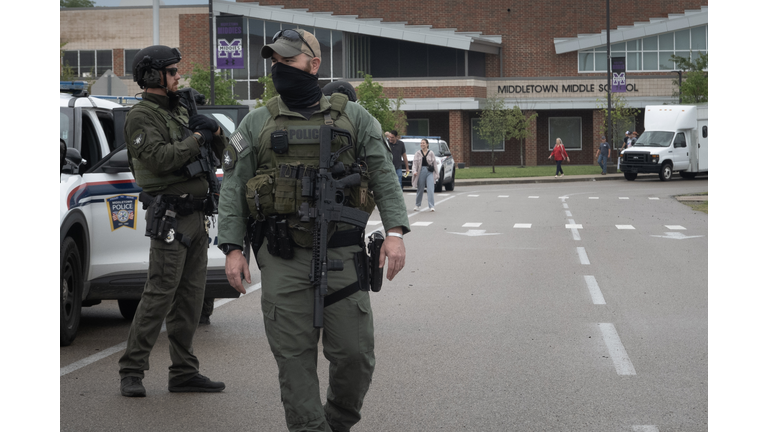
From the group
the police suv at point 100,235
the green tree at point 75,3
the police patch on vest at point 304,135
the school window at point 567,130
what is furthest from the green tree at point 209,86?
the green tree at point 75,3

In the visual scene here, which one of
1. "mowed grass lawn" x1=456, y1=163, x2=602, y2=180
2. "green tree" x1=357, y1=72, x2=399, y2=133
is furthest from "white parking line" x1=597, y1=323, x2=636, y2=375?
"mowed grass lawn" x1=456, y1=163, x2=602, y2=180

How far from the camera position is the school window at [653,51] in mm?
55375

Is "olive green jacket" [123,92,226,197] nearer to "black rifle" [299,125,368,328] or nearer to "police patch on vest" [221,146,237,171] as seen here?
"police patch on vest" [221,146,237,171]

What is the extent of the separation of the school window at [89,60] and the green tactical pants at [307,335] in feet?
184

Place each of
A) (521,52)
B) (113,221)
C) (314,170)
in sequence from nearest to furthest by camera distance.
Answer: (314,170) → (113,221) → (521,52)

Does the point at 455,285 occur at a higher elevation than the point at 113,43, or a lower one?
lower

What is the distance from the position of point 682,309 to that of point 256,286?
4478 millimetres

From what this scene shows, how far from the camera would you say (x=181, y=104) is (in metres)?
5.85

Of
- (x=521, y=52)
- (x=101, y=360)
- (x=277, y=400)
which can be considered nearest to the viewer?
(x=277, y=400)

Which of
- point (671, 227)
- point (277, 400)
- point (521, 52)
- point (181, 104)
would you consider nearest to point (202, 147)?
point (181, 104)

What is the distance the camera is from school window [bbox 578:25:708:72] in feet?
182

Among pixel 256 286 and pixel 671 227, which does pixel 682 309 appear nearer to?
pixel 256 286

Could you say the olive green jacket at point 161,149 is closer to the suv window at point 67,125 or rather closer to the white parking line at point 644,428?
the suv window at point 67,125

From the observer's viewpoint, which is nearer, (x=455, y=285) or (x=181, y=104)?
(x=181, y=104)
